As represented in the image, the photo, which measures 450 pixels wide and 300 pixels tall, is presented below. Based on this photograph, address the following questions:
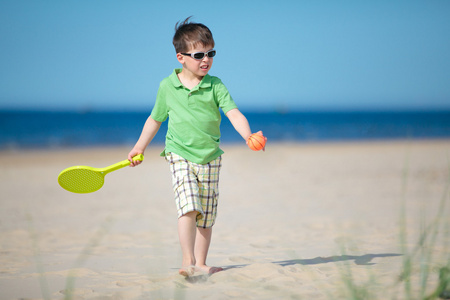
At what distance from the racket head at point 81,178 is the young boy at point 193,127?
26 cm

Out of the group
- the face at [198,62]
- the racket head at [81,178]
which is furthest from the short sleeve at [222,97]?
the racket head at [81,178]

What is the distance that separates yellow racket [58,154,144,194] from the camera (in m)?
2.82

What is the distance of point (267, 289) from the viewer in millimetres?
2459

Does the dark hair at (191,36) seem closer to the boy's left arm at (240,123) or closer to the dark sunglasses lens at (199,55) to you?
the dark sunglasses lens at (199,55)

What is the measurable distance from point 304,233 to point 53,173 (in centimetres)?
681

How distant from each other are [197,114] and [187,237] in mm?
708

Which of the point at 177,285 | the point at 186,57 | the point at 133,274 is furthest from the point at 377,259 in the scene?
the point at 186,57

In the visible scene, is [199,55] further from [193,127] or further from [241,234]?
[241,234]

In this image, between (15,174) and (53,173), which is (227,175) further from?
(15,174)

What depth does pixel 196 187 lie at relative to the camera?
2.72 meters

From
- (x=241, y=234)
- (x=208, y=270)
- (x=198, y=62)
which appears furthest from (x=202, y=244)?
(x=241, y=234)

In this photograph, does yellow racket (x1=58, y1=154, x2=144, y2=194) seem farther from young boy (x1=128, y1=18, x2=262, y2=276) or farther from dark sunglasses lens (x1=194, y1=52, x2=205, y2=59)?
Answer: dark sunglasses lens (x1=194, y1=52, x2=205, y2=59)

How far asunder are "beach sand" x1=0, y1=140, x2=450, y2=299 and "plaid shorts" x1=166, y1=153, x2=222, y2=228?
1.25 feet

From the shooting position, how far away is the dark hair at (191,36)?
8.83 ft
